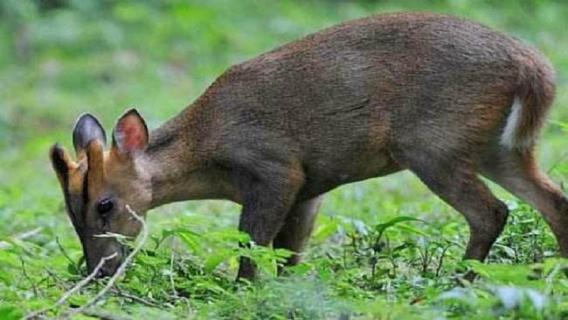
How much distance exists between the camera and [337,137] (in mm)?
8844

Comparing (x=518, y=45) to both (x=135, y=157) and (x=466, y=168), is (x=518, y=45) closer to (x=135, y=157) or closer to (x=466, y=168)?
(x=466, y=168)

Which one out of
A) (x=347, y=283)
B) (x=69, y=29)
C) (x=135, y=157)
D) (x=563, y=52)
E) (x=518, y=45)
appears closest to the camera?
(x=347, y=283)

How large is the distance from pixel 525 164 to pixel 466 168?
392 mm

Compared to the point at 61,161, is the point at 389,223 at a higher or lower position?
lower

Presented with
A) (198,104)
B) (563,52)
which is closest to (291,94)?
(198,104)

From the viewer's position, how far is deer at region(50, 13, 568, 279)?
8.41m

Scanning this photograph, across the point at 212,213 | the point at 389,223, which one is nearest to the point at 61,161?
the point at 389,223

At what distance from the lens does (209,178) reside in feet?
30.1

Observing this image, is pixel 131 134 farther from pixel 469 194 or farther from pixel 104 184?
pixel 469 194

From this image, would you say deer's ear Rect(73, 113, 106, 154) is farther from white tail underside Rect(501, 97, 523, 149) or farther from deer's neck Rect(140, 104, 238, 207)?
white tail underside Rect(501, 97, 523, 149)

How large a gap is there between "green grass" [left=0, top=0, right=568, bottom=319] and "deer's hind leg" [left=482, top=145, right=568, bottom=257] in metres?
0.14

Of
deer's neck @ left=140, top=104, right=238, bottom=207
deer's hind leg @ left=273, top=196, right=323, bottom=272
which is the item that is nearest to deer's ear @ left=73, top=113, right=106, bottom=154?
deer's neck @ left=140, top=104, right=238, bottom=207

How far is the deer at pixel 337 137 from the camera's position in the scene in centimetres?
841

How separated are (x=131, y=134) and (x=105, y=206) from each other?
45cm
